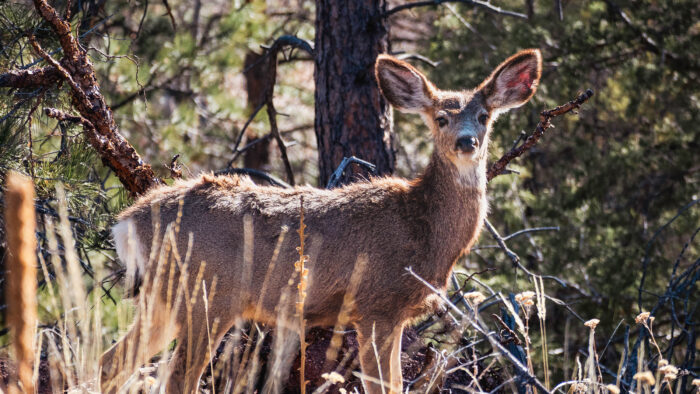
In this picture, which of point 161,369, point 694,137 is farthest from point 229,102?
point 161,369

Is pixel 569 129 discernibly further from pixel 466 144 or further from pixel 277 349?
pixel 277 349

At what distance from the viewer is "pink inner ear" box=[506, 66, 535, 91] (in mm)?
5820

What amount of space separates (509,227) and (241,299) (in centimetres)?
596

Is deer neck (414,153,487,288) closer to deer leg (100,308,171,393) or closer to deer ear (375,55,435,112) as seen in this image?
deer ear (375,55,435,112)

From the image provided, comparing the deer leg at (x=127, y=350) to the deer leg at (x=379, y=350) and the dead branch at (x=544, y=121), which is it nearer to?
the deer leg at (x=379, y=350)

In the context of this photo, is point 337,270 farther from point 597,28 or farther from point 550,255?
point 597,28

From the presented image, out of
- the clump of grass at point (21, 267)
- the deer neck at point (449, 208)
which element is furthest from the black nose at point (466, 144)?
the clump of grass at point (21, 267)

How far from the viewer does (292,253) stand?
4.90m

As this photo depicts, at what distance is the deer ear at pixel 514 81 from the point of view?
5695mm

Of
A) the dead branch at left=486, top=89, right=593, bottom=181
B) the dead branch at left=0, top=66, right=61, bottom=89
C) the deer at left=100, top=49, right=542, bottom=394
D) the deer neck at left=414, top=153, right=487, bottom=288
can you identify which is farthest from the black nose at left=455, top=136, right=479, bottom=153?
the dead branch at left=0, top=66, right=61, bottom=89

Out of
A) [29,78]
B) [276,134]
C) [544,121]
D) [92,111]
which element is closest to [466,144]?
[544,121]

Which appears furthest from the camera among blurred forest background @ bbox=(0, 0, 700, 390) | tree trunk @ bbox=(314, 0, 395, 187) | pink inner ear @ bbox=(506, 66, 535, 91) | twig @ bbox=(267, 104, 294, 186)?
blurred forest background @ bbox=(0, 0, 700, 390)

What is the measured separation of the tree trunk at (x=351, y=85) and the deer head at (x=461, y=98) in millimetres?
952

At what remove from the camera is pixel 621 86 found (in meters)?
10.1
